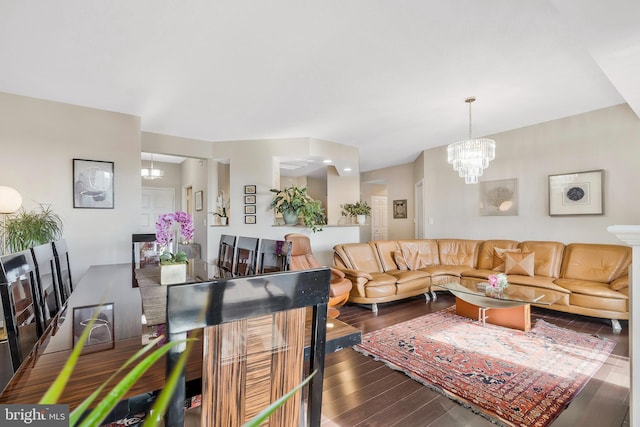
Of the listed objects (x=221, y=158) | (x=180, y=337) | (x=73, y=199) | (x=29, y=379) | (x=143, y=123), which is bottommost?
(x=29, y=379)

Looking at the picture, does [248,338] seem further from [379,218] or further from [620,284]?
[379,218]

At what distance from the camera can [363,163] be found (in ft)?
23.5

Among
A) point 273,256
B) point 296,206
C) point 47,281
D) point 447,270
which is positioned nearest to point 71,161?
point 47,281

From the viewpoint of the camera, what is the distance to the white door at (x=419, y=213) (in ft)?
20.5

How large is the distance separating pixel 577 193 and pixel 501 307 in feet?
7.73

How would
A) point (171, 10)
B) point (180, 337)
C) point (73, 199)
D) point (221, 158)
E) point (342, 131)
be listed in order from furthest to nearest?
1. point (221, 158)
2. point (342, 131)
3. point (73, 199)
4. point (171, 10)
5. point (180, 337)

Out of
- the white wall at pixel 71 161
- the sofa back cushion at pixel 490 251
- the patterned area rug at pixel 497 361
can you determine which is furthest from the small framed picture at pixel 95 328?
the sofa back cushion at pixel 490 251

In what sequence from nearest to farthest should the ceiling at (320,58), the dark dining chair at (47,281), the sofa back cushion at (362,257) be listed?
the dark dining chair at (47,281), the ceiling at (320,58), the sofa back cushion at (362,257)

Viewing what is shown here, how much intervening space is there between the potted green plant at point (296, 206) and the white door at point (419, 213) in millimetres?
2629

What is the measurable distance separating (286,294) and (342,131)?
4225 mm

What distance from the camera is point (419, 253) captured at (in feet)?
16.6

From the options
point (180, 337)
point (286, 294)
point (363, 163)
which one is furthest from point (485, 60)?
point (363, 163)

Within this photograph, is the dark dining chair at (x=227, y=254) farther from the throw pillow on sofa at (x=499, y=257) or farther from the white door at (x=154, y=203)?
the white door at (x=154, y=203)

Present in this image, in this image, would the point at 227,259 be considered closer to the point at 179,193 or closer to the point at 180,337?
the point at 180,337
